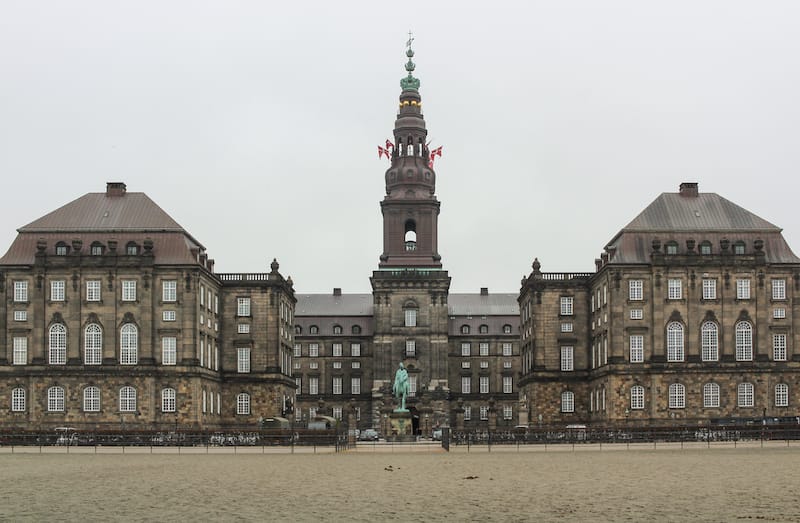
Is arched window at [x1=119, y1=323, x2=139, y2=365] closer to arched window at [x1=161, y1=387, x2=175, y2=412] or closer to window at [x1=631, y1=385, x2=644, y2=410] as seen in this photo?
arched window at [x1=161, y1=387, x2=175, y2=412]

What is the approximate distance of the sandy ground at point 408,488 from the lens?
34594 millimetres

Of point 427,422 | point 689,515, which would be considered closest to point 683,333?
point 427,422

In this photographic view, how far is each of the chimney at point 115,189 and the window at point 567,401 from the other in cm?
4352

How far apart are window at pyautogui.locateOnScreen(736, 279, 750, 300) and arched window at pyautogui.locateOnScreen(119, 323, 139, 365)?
162ft

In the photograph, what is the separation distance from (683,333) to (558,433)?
22699mm

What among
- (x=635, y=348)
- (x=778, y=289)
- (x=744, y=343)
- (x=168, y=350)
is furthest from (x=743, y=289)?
(x=168, y=350)

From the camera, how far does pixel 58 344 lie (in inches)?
4112

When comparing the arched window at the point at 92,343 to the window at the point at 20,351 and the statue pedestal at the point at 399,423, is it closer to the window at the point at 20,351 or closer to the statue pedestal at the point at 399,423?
the window at the point at 20,351

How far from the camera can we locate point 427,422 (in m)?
129

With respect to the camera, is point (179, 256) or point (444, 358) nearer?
point (179, 256)

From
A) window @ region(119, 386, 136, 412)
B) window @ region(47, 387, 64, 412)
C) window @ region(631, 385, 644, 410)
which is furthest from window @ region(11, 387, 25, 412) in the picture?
window @ region(631, 385, 644, 410)

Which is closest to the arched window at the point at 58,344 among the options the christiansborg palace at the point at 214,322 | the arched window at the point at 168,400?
the christiansborg palace at the point at 214,322

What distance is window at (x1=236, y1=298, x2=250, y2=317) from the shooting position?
118 metres

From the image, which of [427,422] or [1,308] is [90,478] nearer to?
[1,308]
